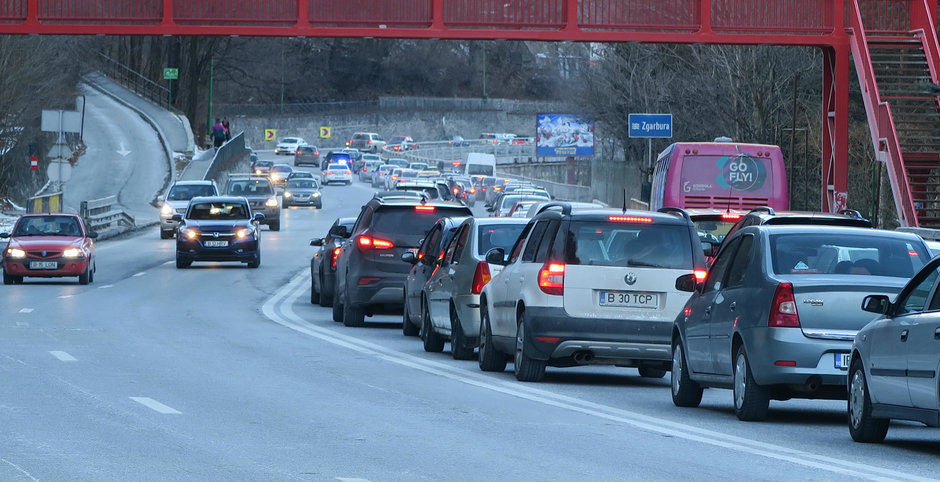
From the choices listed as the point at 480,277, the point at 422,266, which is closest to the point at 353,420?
the point at 480,277

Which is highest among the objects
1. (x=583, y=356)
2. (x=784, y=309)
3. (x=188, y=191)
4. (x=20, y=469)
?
(x=188, y=191)

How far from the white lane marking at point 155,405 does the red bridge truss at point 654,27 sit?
72.4 ft

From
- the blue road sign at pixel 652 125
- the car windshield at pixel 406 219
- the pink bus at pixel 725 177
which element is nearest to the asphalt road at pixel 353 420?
the car windshield at pixel 406 219

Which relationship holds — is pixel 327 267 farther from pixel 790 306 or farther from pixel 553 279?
pixel 790 306

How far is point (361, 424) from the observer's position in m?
12.4

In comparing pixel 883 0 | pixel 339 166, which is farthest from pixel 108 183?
pixel 883 0

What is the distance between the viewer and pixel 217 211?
1624 inches

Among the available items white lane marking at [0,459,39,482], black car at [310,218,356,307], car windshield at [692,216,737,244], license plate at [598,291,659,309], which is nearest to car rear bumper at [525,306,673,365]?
license plate at [598,291,659,309]

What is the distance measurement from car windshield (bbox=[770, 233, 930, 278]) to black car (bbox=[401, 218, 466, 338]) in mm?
7900

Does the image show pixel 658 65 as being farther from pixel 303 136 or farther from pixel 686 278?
pixel 303 136

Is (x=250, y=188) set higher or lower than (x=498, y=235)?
higher

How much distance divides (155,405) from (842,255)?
17.7 feet

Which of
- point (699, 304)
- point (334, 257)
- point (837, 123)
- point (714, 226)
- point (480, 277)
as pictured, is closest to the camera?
point (699, 304)

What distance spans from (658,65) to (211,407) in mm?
57194
